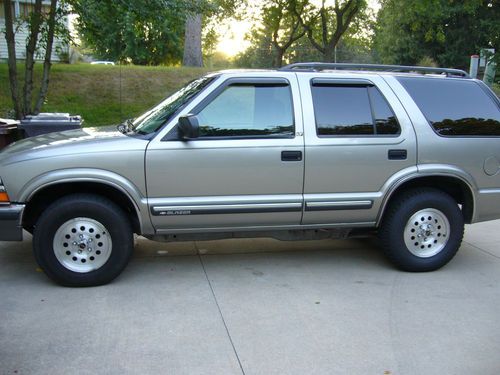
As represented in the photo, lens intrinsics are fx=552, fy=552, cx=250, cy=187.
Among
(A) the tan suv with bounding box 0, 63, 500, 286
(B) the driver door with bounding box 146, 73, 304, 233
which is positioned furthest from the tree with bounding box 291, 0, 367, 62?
(B) the driver door with bounding box 146, 73, 304, 233

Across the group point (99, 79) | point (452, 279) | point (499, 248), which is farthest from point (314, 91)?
point (99, 79)

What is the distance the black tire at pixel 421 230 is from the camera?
525 centimetres

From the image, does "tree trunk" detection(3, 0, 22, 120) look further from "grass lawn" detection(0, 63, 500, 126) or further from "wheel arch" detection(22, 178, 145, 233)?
"wheel arch" detection(22, 178, 145, 233)

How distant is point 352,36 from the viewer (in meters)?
26.4

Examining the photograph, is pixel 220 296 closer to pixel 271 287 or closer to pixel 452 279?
pixel 271 287

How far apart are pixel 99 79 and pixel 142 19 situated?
18.4ft

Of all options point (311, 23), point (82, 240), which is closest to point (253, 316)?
point (82, 240)

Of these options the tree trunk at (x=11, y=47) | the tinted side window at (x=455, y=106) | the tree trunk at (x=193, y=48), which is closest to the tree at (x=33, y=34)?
the tree trunk at (x=11, y=47)

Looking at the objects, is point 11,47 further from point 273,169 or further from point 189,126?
point 273,169

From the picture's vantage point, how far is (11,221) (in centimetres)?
448

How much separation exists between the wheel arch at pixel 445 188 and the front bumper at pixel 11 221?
3.21m

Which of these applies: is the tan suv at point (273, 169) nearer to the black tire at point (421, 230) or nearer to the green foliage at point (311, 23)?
the black tire at point (421, 230)

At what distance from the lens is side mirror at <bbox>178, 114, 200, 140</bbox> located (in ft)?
15.0

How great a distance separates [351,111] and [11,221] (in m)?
3.12
